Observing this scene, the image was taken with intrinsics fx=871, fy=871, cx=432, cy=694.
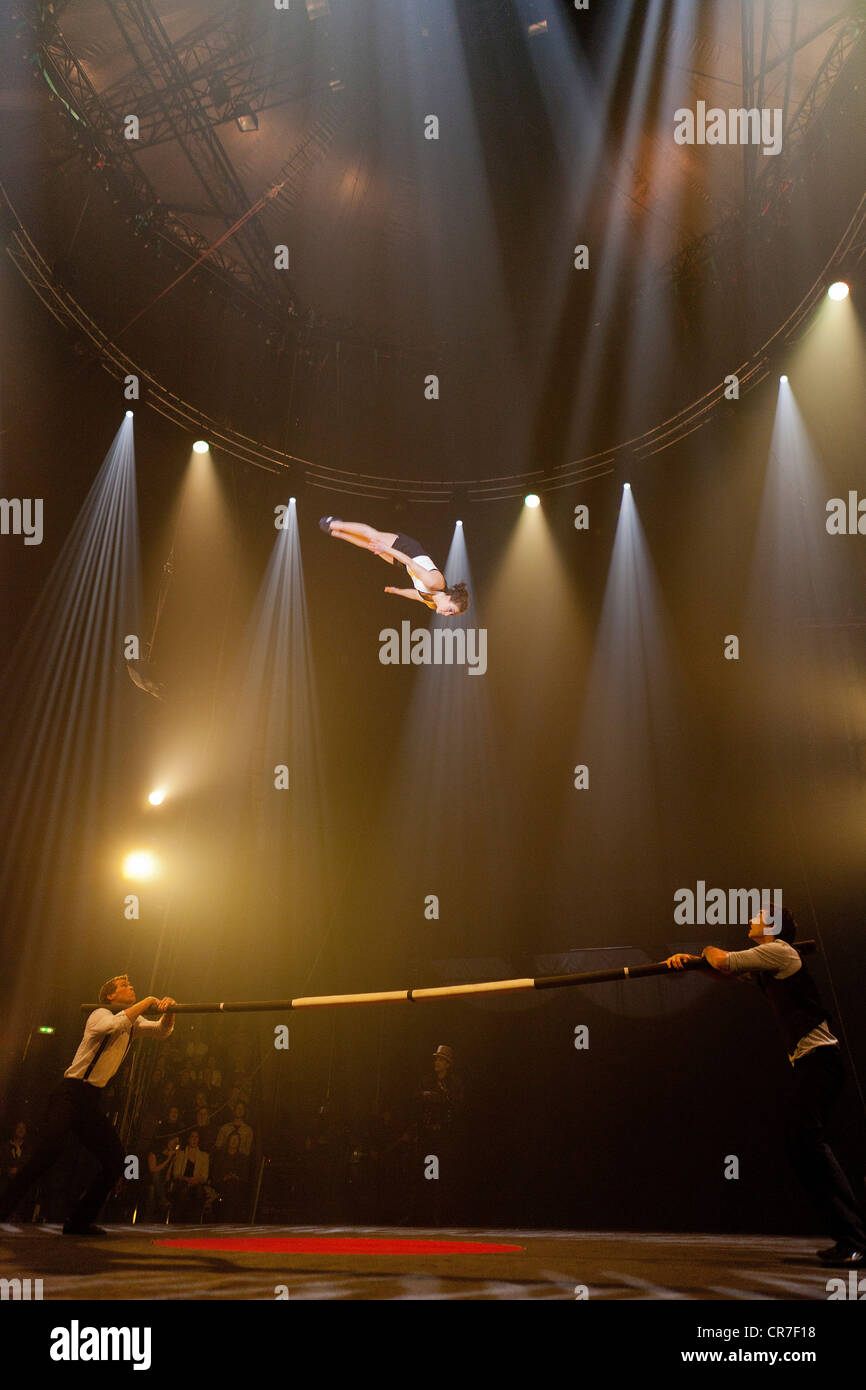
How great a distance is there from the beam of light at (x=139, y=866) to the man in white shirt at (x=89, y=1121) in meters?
4.31

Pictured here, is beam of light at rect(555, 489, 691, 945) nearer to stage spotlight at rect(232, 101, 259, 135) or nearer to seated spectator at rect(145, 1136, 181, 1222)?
seated spectator at rect(145, 1136, 181, 1222)

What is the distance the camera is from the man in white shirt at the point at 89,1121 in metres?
4.95

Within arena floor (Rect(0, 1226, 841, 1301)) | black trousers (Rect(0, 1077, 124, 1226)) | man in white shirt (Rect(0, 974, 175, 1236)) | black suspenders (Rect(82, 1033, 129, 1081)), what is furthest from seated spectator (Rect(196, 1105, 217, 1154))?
black suspenders (Rect(82, 1033, 129, 1081))

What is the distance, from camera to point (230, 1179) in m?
8.73

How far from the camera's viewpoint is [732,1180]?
8.95 m

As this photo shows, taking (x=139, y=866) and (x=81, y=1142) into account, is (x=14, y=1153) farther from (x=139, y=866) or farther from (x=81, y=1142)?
(x=81, y=1142)

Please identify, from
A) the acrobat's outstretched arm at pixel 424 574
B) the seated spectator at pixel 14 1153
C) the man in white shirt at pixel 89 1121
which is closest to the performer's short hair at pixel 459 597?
the acrobat's outstretched arm at pixel 424 574

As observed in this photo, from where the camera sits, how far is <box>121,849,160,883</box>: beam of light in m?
9.50

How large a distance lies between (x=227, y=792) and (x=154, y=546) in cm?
309

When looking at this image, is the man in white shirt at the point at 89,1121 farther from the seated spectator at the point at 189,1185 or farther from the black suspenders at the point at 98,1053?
the seated spectator at the point at 189,1185

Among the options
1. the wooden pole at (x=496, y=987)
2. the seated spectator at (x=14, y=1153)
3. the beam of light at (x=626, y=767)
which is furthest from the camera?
the beam of light at (x=626, y=767)

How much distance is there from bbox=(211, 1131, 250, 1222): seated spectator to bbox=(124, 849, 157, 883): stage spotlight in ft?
9.38

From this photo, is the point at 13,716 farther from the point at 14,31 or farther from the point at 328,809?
the point at 14,31

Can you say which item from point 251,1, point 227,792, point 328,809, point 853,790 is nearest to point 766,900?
point 853,790
